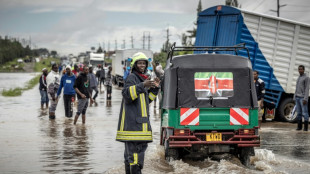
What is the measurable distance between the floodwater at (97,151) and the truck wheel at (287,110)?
1.82ft

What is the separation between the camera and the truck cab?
8.80 meters

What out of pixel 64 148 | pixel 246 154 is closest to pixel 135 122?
pixel 246 154

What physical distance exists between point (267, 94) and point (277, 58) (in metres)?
1.34

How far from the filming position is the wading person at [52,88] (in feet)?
54.2

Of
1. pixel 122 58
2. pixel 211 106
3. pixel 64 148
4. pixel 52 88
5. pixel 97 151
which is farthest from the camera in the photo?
pixel 122 58

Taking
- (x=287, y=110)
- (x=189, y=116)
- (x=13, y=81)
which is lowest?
(x=13, y=81)

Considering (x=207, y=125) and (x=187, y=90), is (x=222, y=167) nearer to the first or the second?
(x=207, y=125)

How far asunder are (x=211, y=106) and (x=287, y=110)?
933 centimetres

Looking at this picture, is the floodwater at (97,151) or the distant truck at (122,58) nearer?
the floodwater at (97,151)

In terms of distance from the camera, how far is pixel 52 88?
16594 mm

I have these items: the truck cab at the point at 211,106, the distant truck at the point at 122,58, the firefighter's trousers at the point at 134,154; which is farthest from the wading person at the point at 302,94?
the distant truck at the point at 122,58

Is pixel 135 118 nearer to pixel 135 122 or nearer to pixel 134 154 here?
pixel 135 122

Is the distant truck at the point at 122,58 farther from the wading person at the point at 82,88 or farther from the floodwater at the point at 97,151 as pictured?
the wading person at the point at 82,88

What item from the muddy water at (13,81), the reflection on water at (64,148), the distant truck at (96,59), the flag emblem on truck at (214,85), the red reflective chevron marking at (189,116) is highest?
the distant truck at (96,59)
